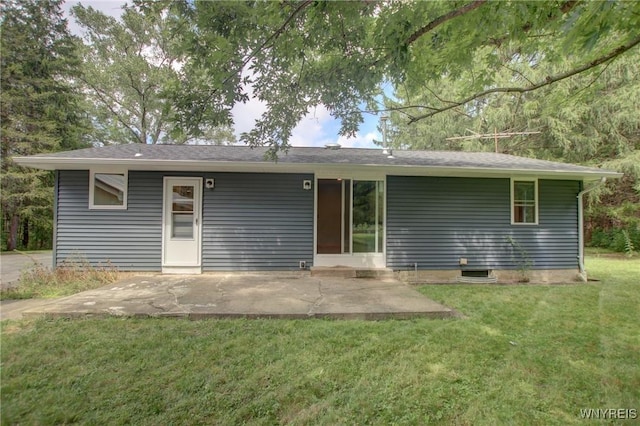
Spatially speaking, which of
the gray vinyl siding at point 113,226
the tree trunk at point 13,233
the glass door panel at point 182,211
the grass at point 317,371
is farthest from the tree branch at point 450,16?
the tree trunk at point 13,233

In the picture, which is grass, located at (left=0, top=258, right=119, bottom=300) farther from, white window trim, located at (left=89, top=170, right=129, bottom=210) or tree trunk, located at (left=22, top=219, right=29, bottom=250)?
tree trunk, located at (left=22, top=219, right=29, bottom=250)

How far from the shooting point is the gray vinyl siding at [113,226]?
647 cm

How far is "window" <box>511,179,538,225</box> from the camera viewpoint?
7.34 meters

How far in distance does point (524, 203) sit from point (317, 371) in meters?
6.90

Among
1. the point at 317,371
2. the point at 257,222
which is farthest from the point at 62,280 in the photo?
the point at 317,371

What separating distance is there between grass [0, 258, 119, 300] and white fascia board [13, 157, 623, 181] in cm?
194

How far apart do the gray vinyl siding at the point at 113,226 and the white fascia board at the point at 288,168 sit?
355mm

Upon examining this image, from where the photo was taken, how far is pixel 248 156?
23.2 feet

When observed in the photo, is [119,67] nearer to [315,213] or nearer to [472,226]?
[315,213]

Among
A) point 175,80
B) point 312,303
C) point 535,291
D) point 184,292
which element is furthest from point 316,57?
point 535,291

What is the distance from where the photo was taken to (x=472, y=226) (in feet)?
23.8

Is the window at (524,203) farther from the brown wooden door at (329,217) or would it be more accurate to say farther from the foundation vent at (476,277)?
the brown wooden door at (329,217)

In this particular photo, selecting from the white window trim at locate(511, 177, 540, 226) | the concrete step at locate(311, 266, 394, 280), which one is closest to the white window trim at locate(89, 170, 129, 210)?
the concrete step at locate(311, 266, 394, 280)

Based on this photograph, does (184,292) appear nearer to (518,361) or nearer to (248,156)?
(248,156)
